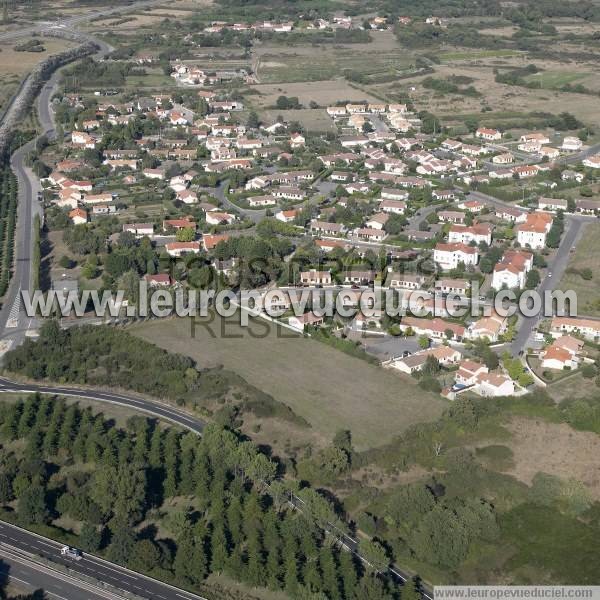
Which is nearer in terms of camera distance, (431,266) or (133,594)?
(133,594)

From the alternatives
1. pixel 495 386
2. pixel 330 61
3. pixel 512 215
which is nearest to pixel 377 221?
pixel 512 215

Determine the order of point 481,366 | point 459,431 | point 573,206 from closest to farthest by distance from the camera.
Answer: point 459,431 < point 481,366 < point 573,206

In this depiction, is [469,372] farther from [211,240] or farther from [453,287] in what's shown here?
[211,240]

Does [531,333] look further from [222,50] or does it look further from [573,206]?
[222,50]

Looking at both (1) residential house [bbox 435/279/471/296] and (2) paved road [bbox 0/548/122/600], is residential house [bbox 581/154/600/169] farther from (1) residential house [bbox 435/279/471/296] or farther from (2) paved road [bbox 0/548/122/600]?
(2) paved road [bbox 0/548/122/600]

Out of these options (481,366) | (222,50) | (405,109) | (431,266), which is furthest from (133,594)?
(222,50)

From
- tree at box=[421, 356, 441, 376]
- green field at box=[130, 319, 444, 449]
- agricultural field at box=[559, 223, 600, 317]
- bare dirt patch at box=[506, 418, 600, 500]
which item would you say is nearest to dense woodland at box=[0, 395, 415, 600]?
green field at box=[130, 319, 444, 449]
